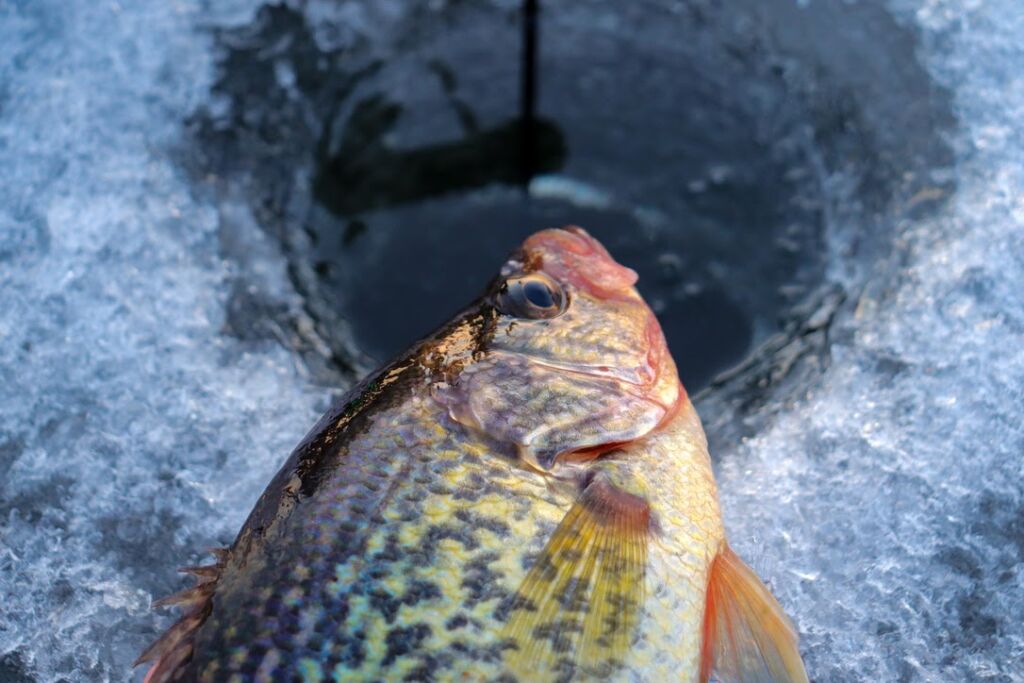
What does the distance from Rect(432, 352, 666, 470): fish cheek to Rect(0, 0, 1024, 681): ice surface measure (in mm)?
622

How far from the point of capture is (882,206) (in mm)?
3104

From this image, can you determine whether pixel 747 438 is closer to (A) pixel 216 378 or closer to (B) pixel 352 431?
(B) pixel 352 431

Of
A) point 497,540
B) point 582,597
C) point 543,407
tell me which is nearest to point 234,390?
point 543,407

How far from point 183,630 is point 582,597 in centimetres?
72

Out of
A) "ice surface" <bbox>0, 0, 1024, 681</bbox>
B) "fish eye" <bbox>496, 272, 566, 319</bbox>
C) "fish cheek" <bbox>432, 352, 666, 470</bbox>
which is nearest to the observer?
"fish cheek" <bbox>432, 352, 666, 470</bbox>

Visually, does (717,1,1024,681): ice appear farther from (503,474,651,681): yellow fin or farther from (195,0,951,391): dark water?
(503,474,651,681): yellow fin

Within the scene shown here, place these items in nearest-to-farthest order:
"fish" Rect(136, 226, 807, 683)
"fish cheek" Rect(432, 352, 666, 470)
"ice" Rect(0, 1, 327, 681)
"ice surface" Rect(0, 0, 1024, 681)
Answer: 1. "fish" Rect(136, 226, 807, 683)
2. "fish cheek" Rect(432, 352, 666, 470)
3. "ice surface" Rect(0, 0, 1024, 681)
4. "ice" Rect(0, 1, 327, 681)

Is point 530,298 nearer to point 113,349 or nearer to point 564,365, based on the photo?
point 564,365

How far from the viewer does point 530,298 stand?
7.08ft

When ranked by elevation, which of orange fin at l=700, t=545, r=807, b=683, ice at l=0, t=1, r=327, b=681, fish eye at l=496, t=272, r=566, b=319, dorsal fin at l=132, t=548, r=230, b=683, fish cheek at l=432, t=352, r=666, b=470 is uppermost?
fish eye at l=496, t=272, r=566, b=319

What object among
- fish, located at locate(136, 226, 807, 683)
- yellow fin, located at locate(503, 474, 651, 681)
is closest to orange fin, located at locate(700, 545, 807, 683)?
fish, located at locate(136, 226, 807, 683)

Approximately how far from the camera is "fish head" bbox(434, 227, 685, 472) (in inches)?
76.1

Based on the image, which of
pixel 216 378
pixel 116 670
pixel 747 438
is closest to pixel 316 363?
pixel 216 378

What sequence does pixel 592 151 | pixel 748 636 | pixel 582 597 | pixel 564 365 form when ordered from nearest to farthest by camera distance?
1. pixel 582 597
2. pixel 748 636
3. pixel 564 365
4. pixel 592 151
